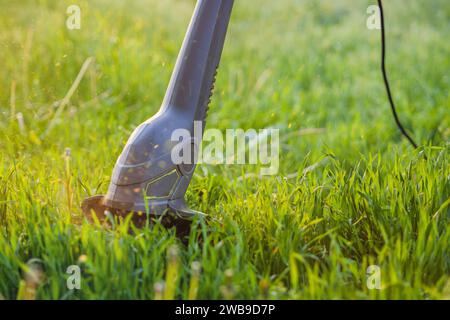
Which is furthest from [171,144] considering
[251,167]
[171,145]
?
[251,167]

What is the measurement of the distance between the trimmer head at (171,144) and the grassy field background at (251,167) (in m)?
0.08

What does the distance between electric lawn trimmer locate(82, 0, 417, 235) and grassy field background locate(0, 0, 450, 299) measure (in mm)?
75

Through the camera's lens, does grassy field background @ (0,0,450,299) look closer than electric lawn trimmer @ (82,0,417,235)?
Yes

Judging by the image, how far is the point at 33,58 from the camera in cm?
361

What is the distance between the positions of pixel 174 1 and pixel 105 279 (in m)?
4.41

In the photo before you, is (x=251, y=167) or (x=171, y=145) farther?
(x=251, y=167)

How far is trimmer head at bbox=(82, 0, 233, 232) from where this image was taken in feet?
5.77

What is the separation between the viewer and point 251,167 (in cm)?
262

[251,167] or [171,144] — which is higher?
[171,144]

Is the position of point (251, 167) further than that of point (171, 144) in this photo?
Yes

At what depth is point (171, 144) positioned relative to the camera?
5.87 ft

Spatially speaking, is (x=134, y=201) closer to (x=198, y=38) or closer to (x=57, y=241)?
(x=57, y=241)

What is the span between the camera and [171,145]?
179cm

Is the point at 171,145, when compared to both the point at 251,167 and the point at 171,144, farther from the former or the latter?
the point at 251,167
